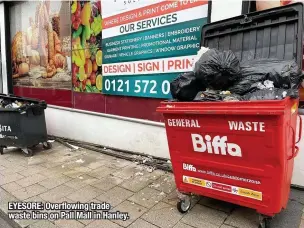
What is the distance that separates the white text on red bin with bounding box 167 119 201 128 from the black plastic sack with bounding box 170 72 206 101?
26 cm

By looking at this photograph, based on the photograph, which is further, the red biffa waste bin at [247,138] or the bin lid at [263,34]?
the bin lid at [263,34]

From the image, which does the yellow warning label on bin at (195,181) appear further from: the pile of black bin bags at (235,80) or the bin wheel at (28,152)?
the bin wheel at (28,152)

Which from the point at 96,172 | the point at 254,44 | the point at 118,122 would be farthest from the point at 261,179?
the point at 118,122

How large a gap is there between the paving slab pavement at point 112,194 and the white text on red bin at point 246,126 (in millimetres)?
1030

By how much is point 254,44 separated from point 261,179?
1469 millimetres

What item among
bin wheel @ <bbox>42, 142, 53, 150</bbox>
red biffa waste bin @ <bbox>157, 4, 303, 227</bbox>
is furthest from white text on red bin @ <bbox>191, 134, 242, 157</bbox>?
bin wheel @ <bbox>42, 142, 53, 150</bbox>

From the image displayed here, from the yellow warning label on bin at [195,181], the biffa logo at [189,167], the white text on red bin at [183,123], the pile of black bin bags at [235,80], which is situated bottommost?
the yellow warning label on bin at [195,181]

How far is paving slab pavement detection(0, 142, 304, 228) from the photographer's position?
2.63 m

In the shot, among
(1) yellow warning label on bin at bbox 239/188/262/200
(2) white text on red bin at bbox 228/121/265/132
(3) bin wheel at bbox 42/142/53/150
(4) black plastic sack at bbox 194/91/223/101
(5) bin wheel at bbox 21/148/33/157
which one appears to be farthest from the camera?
(3) bin wheel at bbox 42/142/53/150

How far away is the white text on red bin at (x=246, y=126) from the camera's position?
2.02 metres

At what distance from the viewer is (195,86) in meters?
2.62

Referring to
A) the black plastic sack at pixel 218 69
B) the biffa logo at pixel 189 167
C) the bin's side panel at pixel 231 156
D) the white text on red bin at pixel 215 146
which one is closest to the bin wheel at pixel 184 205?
the bin's side panel at pixel 231 156

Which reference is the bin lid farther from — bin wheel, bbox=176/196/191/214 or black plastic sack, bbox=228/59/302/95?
bin wheel, bbox=176/196/191/214

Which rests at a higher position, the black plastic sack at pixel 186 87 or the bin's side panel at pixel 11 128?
the black plastic sack at pixel 186 87
